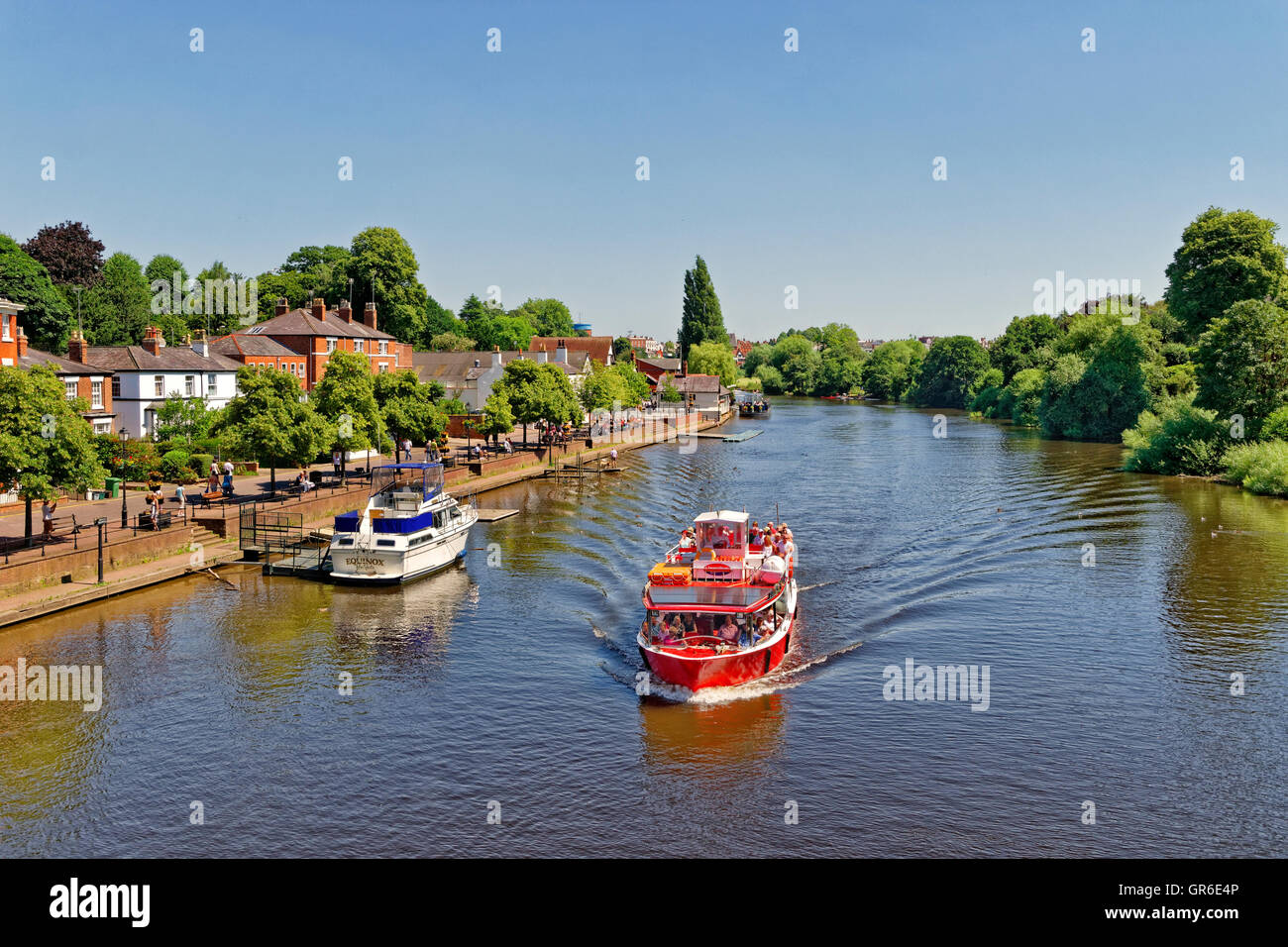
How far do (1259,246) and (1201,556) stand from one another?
54108 mm

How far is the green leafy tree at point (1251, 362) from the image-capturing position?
69500 millimetres

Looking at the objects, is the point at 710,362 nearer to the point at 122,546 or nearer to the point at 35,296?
the point at 35,296

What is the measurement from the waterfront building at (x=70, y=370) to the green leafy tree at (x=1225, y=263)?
82.9 metres

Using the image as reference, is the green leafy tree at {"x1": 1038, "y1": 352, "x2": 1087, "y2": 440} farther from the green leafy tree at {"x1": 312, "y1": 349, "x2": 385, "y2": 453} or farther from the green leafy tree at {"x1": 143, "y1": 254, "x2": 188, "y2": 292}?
the green leafy tree at {"x1": 143, "y1": 254, "x2": 188, "y2": 292}

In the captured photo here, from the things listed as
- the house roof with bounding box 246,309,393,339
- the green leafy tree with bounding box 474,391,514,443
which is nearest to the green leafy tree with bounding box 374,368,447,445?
the green leafy tree with bounding box 474,391,514,443

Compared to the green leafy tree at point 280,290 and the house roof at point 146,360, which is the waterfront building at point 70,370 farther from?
the green leafy tree at point 280,290

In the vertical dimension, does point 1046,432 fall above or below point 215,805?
above

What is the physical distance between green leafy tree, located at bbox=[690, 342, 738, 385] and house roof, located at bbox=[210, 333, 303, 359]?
95.7 m

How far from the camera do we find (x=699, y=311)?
620 feet

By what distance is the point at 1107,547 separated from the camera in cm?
4909

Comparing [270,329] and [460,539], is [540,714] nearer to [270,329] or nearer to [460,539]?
[460,539]

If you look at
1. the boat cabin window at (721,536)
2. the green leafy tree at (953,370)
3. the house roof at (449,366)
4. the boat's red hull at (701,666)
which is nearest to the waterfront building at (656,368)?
the green leafy tree at (953,370)

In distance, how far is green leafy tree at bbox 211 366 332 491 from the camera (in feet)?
161
